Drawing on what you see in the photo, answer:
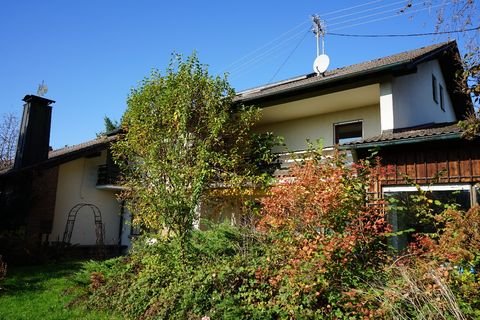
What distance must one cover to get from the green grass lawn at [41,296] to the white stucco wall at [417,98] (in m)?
9.87

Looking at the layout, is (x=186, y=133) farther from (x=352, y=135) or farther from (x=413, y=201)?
(x=413, y=201)

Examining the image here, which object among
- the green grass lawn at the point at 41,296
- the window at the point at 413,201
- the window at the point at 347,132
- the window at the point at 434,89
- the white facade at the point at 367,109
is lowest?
the green grass lawn at the point at 41,296

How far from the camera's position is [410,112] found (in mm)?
12969

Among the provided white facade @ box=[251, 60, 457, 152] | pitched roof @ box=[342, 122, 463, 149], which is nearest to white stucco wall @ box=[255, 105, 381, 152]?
white facade @ box=[251, 60, 457, 152]

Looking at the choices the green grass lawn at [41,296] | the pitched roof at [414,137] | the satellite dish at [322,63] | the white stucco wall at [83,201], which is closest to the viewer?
the green grass lawn at [41,296]

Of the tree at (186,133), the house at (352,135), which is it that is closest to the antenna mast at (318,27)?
the house at (352,135)

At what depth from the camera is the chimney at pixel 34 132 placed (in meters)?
18.8

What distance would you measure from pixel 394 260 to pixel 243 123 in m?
8.19

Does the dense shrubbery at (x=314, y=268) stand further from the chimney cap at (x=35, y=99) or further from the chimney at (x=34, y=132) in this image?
the chimney cap at (x=35, y=99)

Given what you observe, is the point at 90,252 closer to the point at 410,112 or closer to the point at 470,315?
the point at 410,112

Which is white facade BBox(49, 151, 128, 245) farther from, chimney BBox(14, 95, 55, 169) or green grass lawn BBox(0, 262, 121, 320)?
green grass lawn BBox(0, 262, 121, 320)

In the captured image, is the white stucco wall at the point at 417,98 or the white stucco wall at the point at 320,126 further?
the white stucco wall at the point at 320,126

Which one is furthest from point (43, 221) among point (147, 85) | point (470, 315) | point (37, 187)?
point (470, 315)

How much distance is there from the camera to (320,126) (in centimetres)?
1477
